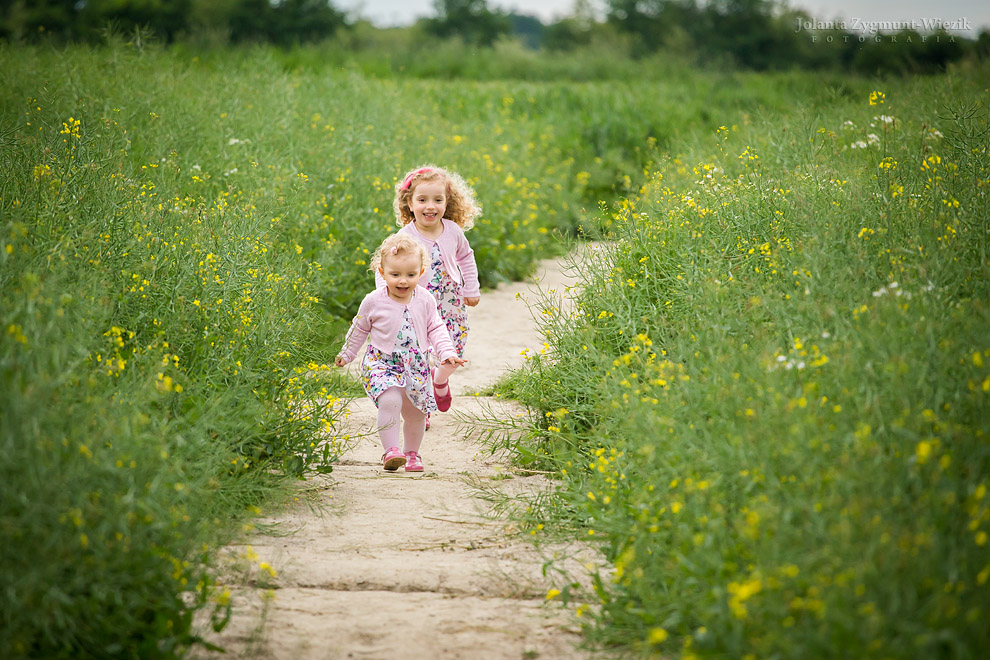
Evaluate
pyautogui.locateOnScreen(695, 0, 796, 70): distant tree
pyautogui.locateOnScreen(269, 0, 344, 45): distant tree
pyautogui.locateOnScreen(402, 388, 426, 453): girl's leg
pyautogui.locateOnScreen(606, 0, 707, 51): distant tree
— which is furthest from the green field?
pyautogui.locateOnScreen(606, 0, 707, 51): distant tree

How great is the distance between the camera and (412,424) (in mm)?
4855

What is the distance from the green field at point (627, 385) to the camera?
262cm

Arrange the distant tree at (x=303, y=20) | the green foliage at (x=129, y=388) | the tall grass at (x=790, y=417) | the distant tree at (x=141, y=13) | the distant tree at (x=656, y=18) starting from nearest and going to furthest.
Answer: the tall grass at (x=790, y=417)
the green foliage at (x=129, y=388)
the distant tree at (x=141, y=13)
the distant tree at (x=303, y=20)
the distant tree at (x=656, y=18)

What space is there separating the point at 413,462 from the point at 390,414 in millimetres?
331

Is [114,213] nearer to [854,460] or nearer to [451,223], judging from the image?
[451,223]

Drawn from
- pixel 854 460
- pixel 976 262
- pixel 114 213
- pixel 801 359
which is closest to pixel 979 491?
pixel 854 460

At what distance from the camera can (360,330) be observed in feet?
15.7

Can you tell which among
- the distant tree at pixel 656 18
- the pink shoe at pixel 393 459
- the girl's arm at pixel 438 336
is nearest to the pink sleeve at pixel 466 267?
the girl's arm at pixel 438 336

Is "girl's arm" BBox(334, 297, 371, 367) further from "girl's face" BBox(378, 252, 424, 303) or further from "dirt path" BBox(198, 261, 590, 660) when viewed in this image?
A: "dirt path" BBox(198, 261, 590, 660)

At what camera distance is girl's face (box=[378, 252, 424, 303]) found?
15.6ft

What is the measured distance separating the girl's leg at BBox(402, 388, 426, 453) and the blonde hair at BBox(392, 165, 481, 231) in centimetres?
151

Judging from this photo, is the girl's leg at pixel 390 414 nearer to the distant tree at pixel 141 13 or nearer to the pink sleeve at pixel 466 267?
the pink sleeve at pixel 466 267

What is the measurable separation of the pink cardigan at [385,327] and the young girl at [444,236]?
0.58 meters

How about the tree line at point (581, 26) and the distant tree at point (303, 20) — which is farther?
the distant tree at point (303, 20)
